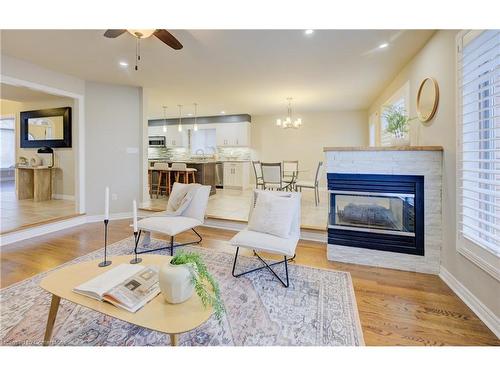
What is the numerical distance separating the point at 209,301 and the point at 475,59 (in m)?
2.60

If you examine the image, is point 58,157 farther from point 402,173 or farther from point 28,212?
point 402,173

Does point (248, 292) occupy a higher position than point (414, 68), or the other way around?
point (414, 68)

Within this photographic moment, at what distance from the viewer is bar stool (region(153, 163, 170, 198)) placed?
610 centimetres

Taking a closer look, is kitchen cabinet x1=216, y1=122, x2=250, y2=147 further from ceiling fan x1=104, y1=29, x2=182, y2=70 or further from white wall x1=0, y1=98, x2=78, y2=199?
ceiling fan x1=104, y1=29, x2=182, y2=70

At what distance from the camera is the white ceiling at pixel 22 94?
4.91 meters

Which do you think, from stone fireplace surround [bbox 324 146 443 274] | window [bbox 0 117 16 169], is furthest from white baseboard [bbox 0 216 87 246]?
window [bbox 0 117 16 169]

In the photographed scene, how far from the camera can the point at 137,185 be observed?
5105 mm

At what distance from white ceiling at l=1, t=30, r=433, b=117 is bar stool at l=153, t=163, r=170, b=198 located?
65.3 inches

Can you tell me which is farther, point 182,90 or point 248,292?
point 182,90

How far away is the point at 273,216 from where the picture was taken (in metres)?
2.52

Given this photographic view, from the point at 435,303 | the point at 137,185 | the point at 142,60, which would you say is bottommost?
the point at 435,303

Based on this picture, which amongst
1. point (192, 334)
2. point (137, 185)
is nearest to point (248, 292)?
point (192, 334)

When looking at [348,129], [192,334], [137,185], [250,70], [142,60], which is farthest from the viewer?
[348,129]
